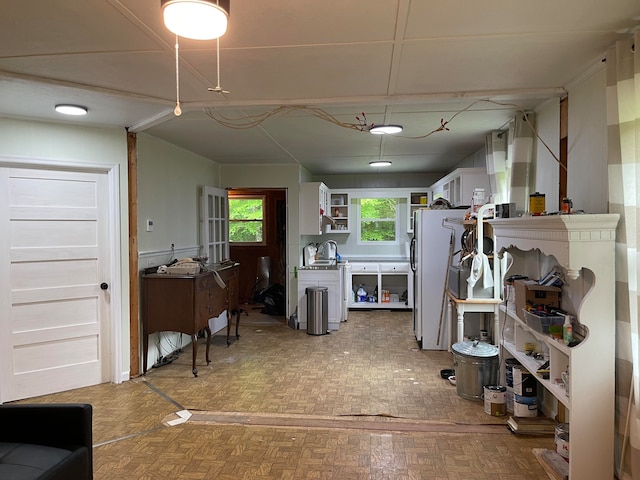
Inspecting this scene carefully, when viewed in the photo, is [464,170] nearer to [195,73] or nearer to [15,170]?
[195,73]

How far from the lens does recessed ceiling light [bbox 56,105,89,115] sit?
3.04 metres

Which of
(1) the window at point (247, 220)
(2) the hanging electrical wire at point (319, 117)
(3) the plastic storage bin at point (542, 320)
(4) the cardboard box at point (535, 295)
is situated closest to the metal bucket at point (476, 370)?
(4) the cardboard box at point (535, 295)

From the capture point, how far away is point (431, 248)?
4.74m

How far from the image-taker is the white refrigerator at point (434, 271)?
15.4ft

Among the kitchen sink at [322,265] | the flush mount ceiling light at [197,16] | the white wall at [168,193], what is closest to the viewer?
the flush mount ceiling light at [197,16]

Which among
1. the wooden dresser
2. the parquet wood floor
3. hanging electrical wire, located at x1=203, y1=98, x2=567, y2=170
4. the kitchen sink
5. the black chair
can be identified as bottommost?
the parquet wood floor

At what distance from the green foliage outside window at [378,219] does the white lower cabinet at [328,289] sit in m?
1.88

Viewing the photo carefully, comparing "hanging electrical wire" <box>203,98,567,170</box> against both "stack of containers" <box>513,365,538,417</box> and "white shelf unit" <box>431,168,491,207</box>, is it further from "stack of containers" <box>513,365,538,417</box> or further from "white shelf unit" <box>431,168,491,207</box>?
"stack of containers" <box>513,365,538,417</box>

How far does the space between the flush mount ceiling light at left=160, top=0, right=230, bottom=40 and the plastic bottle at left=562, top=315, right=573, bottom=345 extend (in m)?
2.21

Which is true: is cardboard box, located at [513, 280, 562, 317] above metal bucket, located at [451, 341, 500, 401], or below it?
above

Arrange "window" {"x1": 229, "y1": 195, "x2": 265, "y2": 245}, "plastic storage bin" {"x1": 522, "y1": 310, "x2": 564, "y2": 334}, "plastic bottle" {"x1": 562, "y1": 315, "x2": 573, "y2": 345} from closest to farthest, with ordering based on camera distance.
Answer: "plastic bottle" {"x1": 562, "y1": 315, "x2": 573, "y2": 345}, "plastic storage bin" {"x1": 522, "y1": 310, "x2": 564, "y2": 334}, "window" {"x1": 229, "y1": 195, "x2": 265, "y2": 245}

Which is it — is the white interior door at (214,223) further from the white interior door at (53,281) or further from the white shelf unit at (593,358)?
the white shelf unit at (593,358)

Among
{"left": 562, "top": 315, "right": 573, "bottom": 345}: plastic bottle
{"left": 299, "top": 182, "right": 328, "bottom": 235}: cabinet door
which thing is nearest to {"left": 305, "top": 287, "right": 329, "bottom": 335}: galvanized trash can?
{"left": 299, "top": 182, "right": 328, "bottom": 235}: cabinet door

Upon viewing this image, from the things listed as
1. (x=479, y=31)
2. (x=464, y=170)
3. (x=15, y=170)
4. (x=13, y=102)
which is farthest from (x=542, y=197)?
(x=15, y=170)
